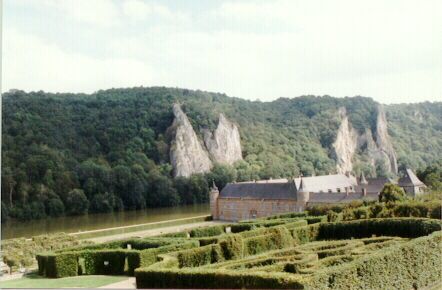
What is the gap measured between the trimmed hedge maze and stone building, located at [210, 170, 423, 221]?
33.9 feet

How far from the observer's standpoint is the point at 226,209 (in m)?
41.3

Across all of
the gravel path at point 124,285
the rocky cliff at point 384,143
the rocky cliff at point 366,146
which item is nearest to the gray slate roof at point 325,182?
the gravel path at point 124,285

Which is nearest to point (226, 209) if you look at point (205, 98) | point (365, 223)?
point (365, 223)

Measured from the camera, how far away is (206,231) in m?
25.7

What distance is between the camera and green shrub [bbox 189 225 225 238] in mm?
24734

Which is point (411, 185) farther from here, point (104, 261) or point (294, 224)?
point (104, 261)

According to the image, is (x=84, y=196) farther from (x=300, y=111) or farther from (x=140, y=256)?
(x=300, y=111)

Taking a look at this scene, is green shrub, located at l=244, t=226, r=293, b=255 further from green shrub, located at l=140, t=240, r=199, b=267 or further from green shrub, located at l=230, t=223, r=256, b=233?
green shrub, located at l=230, t=223, r=256, b=233

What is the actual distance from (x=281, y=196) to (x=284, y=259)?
23.9m

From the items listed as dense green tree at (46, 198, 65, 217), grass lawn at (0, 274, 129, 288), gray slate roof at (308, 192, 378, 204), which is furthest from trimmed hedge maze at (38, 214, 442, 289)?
dense green tree at (46, 198, 65, 217)

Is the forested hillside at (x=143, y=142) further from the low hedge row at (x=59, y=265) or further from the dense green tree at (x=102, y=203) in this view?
the low hedge row at (x=59, y=265)

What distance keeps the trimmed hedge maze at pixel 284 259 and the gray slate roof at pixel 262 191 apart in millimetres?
11829

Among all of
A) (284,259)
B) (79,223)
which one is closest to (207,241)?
(284,259)

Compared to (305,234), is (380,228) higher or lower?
higher
